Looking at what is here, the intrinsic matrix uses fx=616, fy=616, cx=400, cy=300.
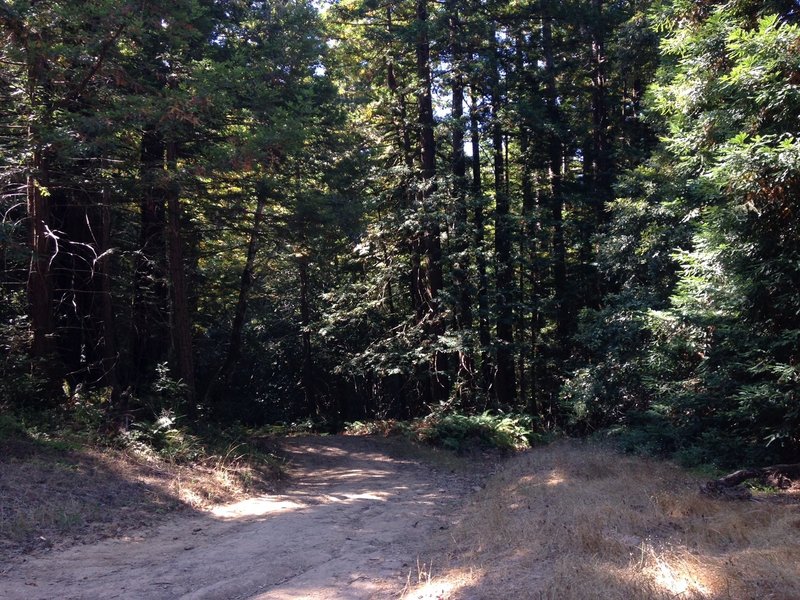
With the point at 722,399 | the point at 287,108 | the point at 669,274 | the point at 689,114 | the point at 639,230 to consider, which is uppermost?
the point at 287,108

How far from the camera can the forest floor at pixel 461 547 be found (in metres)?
5.44

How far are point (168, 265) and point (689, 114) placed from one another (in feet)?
40.8

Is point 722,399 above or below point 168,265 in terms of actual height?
below

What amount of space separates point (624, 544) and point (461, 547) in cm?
202

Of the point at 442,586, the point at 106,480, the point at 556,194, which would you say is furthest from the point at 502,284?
the point at 442,586

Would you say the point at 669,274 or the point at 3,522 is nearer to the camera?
the point at 3,522

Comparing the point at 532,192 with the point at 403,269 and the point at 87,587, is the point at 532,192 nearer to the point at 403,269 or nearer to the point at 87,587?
the point at 403,269

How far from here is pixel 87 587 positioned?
249 inches

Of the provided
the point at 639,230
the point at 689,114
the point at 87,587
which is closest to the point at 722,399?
the point at 689,114

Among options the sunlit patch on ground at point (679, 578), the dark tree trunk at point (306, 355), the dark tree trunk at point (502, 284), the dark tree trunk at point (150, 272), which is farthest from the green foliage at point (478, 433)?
the sunlit patch on ground at point (679, 578)

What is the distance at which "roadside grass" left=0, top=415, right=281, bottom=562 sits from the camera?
26.3 feet

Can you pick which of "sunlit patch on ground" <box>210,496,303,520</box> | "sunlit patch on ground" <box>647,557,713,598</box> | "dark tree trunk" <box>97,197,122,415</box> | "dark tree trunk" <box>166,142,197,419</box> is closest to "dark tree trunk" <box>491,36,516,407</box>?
"dark tree trunk" <box>166,142,197,419</box>

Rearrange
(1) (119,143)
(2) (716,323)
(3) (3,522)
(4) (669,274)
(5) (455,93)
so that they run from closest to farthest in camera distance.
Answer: (3) (3,522), (2) (716,323), (1) (119,143), (4) (669,274), (5) (455,93)

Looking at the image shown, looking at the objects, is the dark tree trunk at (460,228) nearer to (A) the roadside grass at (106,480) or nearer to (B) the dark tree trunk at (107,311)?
(A) the roadside grass at (106,480)
